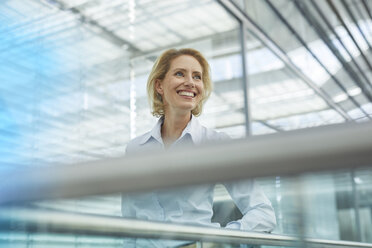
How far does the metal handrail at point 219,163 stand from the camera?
0.41 m

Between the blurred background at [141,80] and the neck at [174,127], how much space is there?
194 millimetres

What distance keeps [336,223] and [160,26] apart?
3.35 meters

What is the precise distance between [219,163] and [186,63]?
160 cm

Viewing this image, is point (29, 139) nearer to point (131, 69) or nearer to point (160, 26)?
point (131, 69)

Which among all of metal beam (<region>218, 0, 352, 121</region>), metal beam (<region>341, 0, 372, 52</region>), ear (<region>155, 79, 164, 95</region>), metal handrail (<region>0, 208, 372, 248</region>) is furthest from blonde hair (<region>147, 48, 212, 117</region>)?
metal beam (<region>341, 0, 372, 52</region>)

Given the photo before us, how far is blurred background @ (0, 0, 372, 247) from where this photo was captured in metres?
0.70

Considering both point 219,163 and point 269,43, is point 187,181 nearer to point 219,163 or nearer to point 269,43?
point 219,163

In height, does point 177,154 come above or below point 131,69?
below

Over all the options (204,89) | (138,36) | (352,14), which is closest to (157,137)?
(204,89)

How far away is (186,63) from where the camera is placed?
2.04 meters

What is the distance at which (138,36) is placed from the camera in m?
3.76

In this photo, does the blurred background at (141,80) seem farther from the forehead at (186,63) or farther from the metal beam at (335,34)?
the forehead at (186,63)

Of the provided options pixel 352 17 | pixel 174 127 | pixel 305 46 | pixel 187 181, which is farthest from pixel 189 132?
pixel 352 17

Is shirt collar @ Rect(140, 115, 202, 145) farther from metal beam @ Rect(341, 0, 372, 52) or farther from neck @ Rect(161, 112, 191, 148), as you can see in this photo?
metal beam @ Rect(341, 0, 372, 52)
